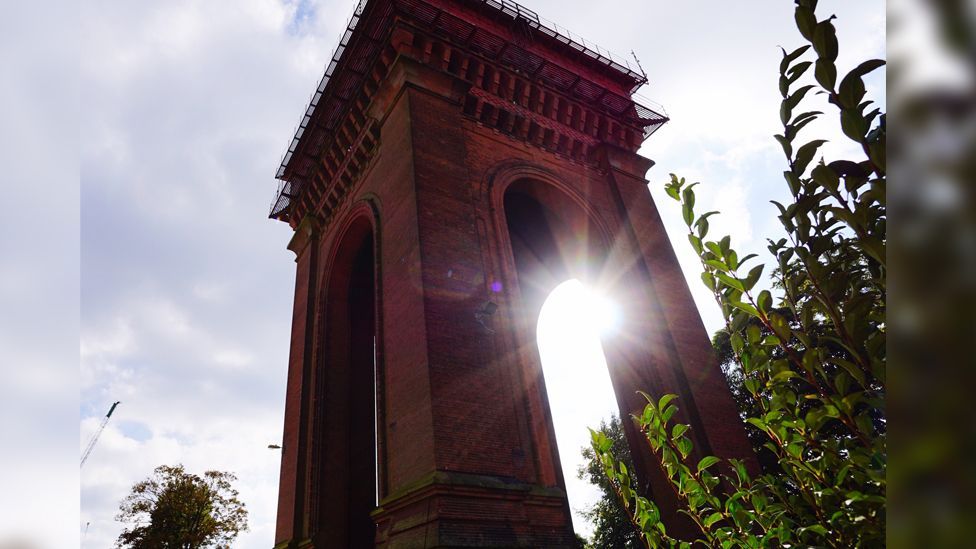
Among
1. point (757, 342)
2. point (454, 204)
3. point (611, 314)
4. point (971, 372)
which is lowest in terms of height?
point (971, 372)

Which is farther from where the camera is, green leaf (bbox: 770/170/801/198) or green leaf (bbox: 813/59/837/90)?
green leaf (bbox: 770/170/801/198)

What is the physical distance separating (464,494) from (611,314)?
613 centimetres

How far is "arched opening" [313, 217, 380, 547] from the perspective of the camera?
11.0 metres

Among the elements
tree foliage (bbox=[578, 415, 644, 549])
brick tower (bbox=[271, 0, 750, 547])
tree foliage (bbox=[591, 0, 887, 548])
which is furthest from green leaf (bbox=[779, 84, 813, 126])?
tree foliage (bbox=[578, 415, 644, 549])

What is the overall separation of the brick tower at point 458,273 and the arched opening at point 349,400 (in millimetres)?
45

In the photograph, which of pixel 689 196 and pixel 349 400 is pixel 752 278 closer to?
pixel 689 196

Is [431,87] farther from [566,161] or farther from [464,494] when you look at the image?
[464,494]

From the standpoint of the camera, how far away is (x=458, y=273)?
8875 mm

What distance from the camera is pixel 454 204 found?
9.61 meters

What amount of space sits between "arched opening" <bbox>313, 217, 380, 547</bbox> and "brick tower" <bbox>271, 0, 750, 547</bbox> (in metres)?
0.05

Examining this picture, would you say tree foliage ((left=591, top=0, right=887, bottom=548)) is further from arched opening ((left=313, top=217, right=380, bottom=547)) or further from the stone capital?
the stone capital

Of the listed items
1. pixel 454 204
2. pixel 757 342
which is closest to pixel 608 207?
pixel 454 204

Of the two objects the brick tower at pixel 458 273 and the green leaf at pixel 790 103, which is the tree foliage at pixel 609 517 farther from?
the green leaf at pixel 790 103

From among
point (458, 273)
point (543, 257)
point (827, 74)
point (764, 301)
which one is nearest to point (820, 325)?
point (764, 301)
